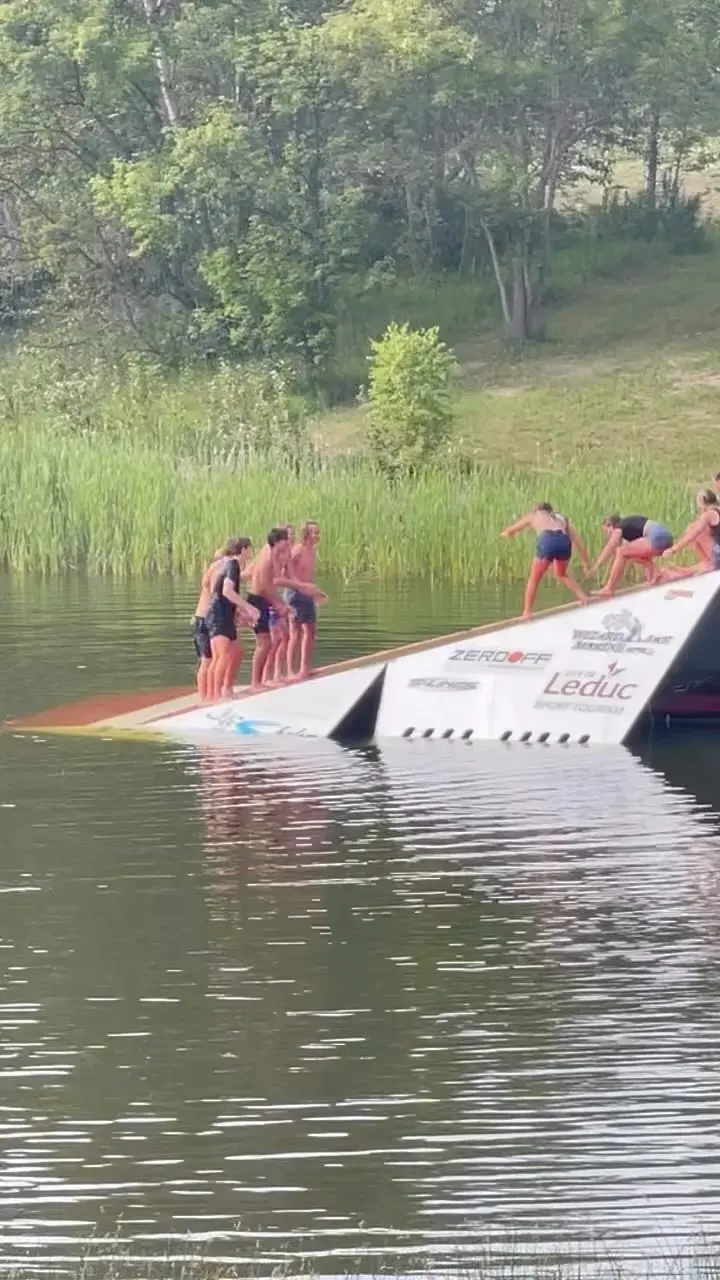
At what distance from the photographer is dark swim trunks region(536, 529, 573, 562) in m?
26.3

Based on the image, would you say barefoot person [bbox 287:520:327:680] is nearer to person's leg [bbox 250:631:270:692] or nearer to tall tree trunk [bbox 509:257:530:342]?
person's leg [bbox 250:631:270:692]

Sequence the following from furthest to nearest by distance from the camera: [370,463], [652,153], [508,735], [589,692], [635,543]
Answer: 1. [652,153]
2. [370,463]
3. [635,543]
4. [508,735]
5. [589,692]

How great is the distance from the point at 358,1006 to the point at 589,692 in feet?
35.8

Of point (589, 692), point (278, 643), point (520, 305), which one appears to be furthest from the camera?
point (520, 305)

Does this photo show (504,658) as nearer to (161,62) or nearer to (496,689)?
(496,689)

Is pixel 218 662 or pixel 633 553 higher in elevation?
pixel 633 553

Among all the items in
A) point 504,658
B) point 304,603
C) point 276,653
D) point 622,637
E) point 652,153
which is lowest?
point 276,653

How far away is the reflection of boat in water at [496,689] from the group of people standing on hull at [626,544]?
1.36 feet

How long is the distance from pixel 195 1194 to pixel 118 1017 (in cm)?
305

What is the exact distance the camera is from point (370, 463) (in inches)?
1758

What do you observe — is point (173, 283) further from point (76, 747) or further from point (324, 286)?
point (76, 747)

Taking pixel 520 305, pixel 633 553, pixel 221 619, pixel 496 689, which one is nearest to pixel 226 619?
pixel 221 619

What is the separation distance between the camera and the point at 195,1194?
1027cm

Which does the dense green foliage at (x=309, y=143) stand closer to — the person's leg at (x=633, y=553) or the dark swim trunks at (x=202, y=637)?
the person's leg at (x=633, y=553)
